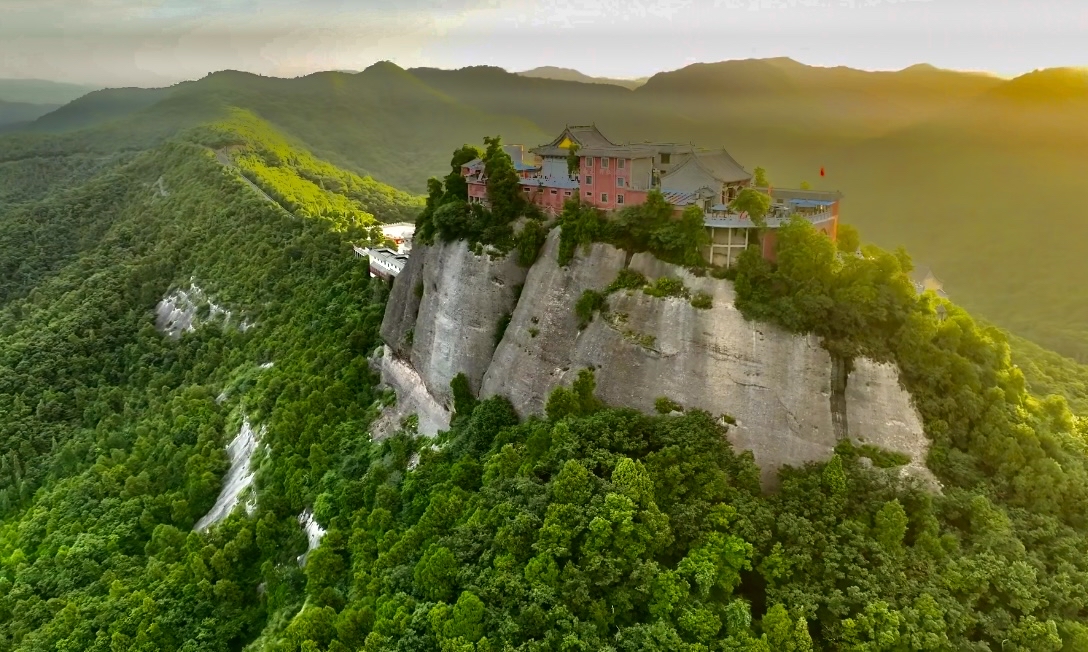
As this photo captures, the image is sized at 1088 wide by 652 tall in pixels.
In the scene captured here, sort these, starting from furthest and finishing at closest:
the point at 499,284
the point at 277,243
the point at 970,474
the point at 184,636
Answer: the point at 277,243, the point at 499,284, the point at 184,636, the point at 970,474

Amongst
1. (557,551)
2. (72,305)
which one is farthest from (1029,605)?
(72,305)

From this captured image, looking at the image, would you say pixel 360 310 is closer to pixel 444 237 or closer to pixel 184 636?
pixel 444 237

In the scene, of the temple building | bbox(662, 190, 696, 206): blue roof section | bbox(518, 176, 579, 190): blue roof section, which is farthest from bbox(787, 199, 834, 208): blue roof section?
bbox(518, 176, 579, 190): blue roof section

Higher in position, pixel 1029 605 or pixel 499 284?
pixel 499 284

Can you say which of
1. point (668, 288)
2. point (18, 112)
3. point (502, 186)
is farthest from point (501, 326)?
point (18, 112)

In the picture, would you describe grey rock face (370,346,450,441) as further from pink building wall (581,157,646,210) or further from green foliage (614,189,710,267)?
green foliage (614,189,710,267)

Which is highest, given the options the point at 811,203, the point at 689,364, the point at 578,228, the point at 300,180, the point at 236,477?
the point at 811,203

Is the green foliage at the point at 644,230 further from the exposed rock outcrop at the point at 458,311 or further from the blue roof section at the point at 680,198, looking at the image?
the exposed rock outcrop at the point at 458,311

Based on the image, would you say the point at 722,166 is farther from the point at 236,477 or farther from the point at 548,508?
the point at 236,477
